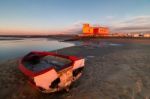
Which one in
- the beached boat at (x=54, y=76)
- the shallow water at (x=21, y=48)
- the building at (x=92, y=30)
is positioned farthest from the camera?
the building at (x=92, y=30)

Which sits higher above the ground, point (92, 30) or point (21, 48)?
point (92, 30)

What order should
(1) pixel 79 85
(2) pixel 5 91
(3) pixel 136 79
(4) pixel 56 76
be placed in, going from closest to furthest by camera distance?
(4) pixel 56 76
(2) pixel 5 91
(1) pixel 79 85
(3) pixel 136 79

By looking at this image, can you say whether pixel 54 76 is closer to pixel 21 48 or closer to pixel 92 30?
pixel 21 48

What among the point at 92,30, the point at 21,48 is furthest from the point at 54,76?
the point at 92,30

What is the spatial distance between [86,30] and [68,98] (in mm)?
74391

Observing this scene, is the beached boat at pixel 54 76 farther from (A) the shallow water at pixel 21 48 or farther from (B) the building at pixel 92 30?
(B) the building at pixel 92 30

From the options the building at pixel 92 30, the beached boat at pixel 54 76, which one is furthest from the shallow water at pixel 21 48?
the building at pixel 92 30

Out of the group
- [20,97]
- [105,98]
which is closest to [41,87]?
[20,97]

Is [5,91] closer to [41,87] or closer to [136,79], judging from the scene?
[41,87]

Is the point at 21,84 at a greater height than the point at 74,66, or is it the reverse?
the point at 74,66

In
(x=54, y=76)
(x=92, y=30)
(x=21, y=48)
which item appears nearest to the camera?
(x=54, y=76)

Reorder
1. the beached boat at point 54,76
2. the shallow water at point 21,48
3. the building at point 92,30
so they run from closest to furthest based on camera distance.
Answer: the beached boat at point 54,76 → the shallow water at point 21,48 → the building at point 92,30

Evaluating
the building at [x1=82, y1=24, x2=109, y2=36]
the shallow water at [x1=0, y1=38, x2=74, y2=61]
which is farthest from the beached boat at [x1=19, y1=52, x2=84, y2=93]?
the building at [x1=82, y1=24, x2=109, y2=36]

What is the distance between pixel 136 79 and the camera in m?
6.64
